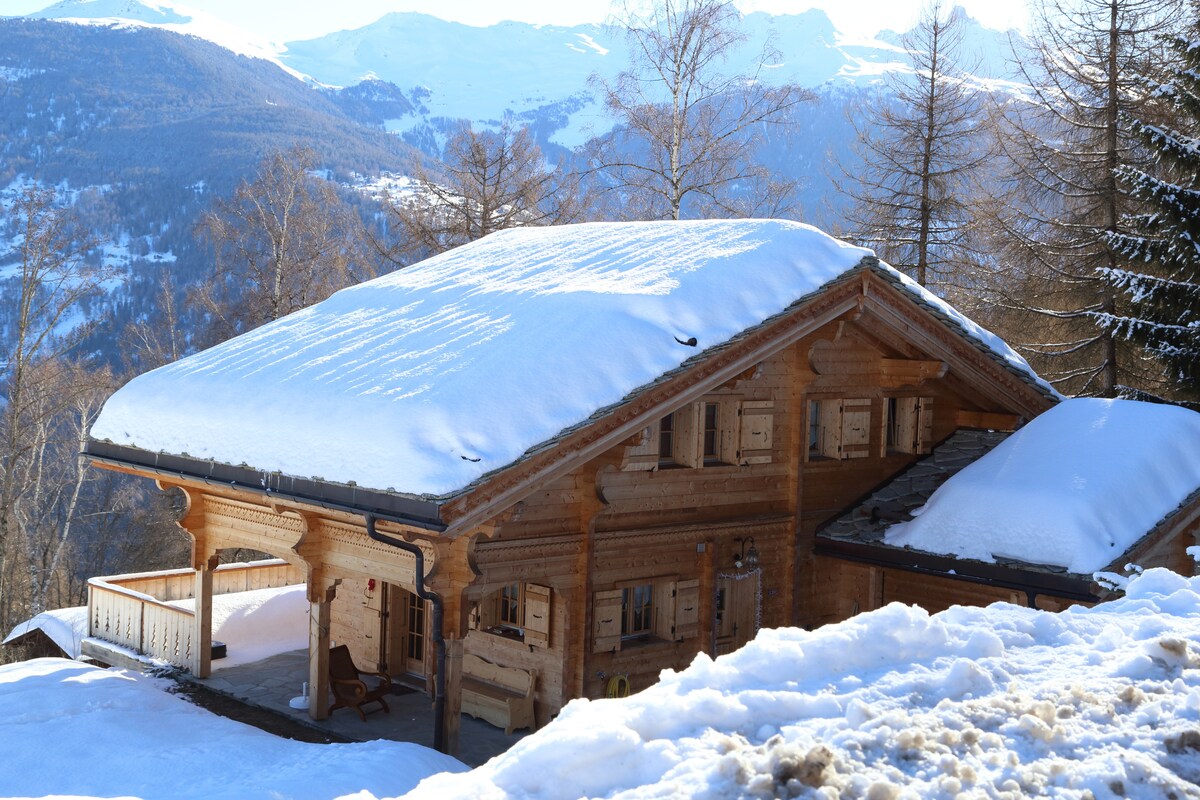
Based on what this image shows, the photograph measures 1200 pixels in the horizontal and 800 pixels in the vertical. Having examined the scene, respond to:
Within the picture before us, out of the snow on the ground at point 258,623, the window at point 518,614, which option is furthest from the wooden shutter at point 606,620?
the snow on the ground at point 258,623

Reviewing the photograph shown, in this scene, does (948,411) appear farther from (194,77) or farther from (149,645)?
(194,77)

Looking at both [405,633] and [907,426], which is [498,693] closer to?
[405,633]

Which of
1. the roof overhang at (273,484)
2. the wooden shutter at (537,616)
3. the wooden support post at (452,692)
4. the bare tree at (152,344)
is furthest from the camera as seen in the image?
the bare tree at (152,344)

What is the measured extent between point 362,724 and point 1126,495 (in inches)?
374

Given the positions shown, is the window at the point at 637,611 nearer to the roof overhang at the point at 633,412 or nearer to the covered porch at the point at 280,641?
the covered porch at the point at 280,641

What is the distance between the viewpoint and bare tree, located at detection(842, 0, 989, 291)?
86.9 ft

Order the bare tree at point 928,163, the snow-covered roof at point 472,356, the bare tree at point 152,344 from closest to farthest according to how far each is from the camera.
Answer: the snow-covered roof at point 472,356 < the bare tree at point 928,163 < the bare tree at point 152,344

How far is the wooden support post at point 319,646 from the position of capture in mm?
13070

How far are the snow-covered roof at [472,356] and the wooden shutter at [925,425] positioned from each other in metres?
1.40

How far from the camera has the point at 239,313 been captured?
3036 centimetres

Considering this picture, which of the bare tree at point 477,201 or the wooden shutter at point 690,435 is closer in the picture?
the wooden shutter at point 690,435

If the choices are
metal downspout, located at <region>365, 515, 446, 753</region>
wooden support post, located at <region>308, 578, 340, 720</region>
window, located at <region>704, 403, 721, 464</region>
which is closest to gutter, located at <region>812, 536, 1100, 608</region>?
window, located at <region>704, 403, 721, 464</region>

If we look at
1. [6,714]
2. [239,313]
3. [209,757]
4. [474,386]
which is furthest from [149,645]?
[239,313]

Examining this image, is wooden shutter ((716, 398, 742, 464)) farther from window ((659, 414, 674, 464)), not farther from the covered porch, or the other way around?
the covered porch
